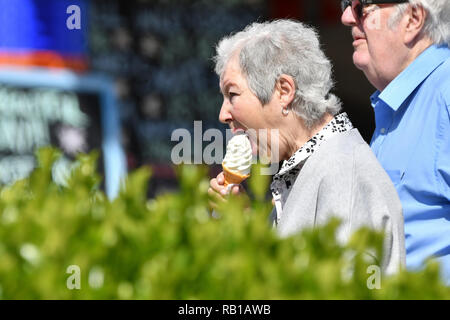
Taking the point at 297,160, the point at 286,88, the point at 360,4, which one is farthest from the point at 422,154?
the point at 360,4

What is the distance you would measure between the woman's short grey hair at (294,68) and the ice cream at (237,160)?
0.34m

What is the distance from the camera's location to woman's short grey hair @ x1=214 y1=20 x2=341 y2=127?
2854 millimetres

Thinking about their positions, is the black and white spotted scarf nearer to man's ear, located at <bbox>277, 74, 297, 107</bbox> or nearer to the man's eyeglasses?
man's ear, located at <bbox>277, 74, 297, 107</bbox>

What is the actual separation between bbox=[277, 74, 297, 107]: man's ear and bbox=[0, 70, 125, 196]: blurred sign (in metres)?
3.02

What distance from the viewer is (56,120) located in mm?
6008

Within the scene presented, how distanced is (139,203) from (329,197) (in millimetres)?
954

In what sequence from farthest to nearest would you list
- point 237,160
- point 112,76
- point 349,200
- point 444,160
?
point 112,76 < point 237,160 < point 444,160 < point 349,200

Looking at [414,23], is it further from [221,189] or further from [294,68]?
[221,189]

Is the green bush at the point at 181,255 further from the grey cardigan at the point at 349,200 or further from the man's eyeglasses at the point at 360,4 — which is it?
the man's eyeglasses at the point at 360,4

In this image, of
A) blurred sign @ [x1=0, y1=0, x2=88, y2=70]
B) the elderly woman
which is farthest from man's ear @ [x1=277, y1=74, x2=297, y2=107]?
blurred sign @ [x1=0, y1=0, x2=88, y2=70]

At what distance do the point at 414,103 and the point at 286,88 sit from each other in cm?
48

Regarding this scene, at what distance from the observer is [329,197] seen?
2430 mm
